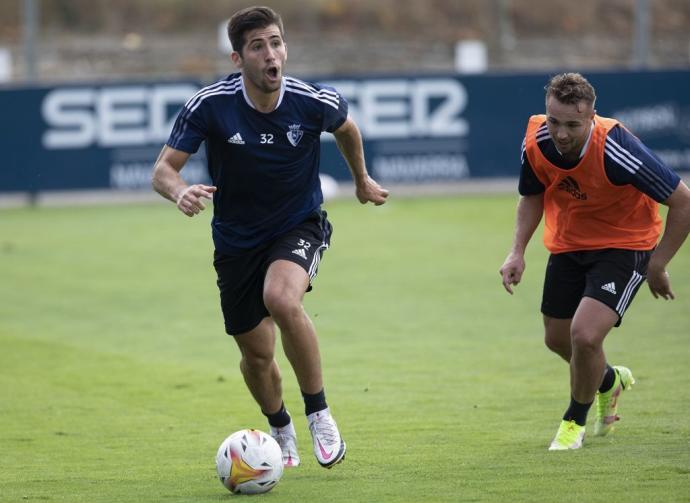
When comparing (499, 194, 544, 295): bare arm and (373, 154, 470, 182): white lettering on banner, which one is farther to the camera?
(373, 154, 470, 182): white lettering on banner

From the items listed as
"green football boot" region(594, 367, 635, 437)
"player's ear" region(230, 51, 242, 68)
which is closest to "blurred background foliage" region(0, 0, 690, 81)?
"green football boot" region(594, 367, 635, 437)

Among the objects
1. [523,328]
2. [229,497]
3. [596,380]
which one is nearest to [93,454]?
[229,497]

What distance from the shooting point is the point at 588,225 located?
7.37 metres

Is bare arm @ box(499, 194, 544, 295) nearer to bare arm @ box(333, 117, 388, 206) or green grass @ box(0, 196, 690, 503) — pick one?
bare arm @ box(333, 117, 388, 206)

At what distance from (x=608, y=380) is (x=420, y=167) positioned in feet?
50.9

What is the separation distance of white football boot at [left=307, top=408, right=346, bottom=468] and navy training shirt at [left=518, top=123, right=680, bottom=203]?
74.9 inches

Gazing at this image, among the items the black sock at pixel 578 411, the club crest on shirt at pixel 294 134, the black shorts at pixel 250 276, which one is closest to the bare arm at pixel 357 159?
the club crest on shirt at pixel 294 134

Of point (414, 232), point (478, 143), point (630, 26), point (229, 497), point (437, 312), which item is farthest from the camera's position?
point (630, 26)

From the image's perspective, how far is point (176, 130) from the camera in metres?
6.87

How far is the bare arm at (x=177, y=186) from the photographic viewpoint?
6.34m

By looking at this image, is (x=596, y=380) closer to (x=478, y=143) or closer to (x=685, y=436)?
(x=685, y=436)

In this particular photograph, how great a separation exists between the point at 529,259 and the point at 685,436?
335 inches

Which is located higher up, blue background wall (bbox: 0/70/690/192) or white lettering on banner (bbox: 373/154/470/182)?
blue background wall (bbox: 0/70/690/192)

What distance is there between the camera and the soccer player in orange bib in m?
6.91
